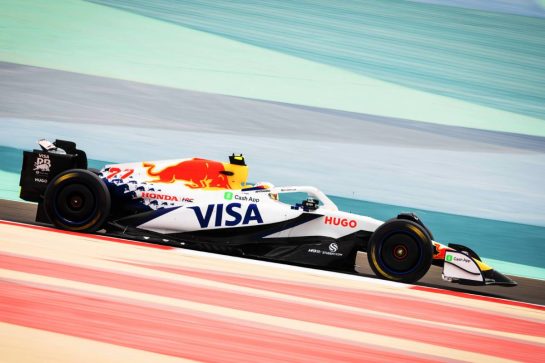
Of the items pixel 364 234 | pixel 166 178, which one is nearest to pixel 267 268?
pixel 364 234

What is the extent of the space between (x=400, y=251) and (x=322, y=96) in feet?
30.1

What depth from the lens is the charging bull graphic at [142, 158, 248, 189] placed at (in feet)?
30.1

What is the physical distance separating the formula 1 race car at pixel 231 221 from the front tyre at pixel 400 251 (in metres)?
0.01

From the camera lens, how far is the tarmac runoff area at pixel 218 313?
3965 millimetres

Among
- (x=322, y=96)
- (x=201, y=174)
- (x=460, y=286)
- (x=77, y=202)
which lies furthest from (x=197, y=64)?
(x=460, y=286)

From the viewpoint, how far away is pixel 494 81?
17.4 metres

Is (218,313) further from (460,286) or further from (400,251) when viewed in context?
(460,286)

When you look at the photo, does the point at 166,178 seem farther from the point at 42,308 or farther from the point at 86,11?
the point at 86,11

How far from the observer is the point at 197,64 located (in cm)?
1762

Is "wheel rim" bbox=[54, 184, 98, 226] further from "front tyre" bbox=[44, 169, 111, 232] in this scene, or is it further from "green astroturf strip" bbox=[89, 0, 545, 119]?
"green astroturf strip" bbox=[89, 0, 545, 119]

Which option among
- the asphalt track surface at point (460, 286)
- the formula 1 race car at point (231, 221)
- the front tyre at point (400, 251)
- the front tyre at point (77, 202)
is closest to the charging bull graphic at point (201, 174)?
the formula 1 race car at point (231, 221)

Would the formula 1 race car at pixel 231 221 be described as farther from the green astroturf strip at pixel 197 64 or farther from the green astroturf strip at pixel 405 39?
the green astroturf strip at pixel 405 39

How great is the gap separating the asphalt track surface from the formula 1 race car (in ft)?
1.13

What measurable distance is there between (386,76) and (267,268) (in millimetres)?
10393
